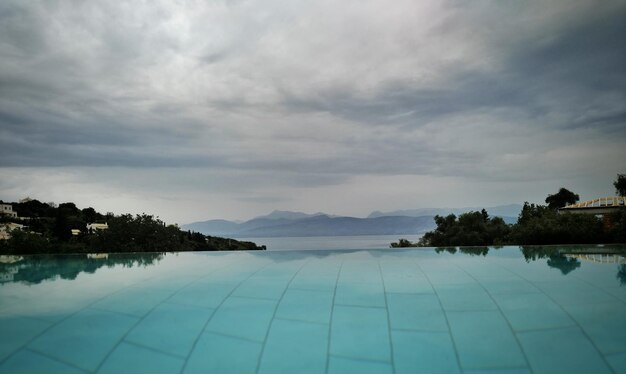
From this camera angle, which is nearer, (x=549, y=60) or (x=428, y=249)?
(x=428, y=249)

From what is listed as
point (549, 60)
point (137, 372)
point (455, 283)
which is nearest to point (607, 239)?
point (549, 60)

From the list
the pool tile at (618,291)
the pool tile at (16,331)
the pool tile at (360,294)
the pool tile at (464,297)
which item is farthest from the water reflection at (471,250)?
the pool tile at (16,331)

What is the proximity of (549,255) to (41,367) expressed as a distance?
1364cm

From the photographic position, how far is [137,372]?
242 inches

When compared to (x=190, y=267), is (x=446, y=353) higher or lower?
lower

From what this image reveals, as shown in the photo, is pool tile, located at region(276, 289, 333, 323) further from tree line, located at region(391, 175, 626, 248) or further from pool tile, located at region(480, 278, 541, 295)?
tree line, located at region(391, 175, 626, 248)

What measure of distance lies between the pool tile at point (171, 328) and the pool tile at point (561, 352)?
5.93m

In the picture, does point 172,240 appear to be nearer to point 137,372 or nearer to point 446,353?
point 137,372

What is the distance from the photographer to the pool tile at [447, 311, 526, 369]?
5988 millimetres

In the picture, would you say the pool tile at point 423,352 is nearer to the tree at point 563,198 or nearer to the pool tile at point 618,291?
the pool tile at point 618,291

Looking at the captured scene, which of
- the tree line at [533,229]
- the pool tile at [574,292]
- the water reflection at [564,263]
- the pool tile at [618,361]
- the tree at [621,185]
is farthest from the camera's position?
the tree at [621,185]

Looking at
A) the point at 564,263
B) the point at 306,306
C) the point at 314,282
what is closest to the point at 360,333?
the point at 306,306

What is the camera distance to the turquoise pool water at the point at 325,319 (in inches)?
244

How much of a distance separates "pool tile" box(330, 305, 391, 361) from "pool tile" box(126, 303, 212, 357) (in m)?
2.69
